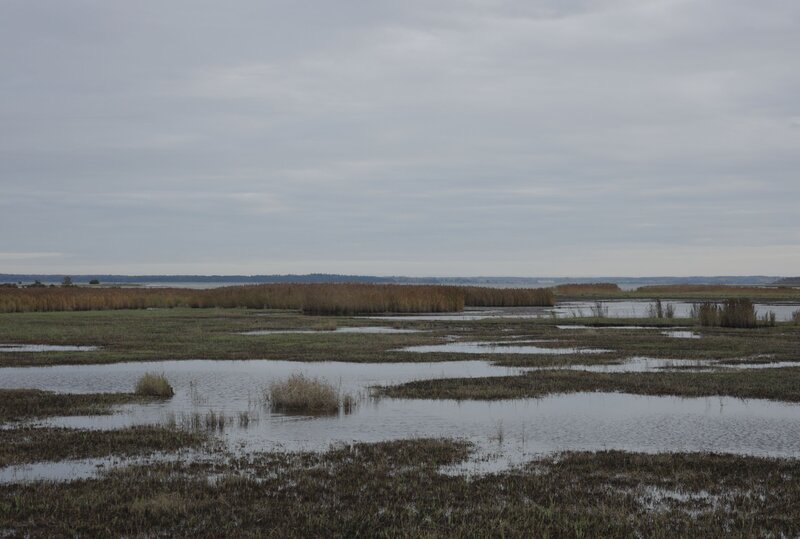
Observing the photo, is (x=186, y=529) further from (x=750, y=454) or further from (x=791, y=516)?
(x=750, y=454)

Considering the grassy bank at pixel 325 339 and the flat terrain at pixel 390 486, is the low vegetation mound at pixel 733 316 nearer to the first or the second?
the grassy bank at pixel 325 339

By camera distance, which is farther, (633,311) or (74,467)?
(633,311)

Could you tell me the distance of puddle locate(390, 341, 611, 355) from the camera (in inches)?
1253

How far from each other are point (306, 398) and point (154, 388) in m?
4.19

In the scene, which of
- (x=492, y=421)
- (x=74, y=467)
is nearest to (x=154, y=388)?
(x=74, y=467)

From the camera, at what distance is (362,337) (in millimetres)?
37812

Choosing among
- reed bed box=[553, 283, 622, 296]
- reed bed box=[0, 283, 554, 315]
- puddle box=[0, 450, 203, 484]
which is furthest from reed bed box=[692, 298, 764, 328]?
reed bed box=[553, 283, 622, 296]

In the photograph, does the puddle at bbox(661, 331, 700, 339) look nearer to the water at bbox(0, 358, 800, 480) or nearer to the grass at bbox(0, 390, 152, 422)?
the water at bbox(0, 358, 800, 480)

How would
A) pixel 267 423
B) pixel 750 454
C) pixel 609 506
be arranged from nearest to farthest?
pixel 609 506, pixel 750 454, pixel 267 423

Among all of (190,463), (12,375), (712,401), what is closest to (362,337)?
(12,375)

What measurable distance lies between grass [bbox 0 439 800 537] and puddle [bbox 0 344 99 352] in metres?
20.6

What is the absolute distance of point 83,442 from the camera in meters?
14.9

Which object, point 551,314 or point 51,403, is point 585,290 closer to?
point 551,314

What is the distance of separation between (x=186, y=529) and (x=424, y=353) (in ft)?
70.2
